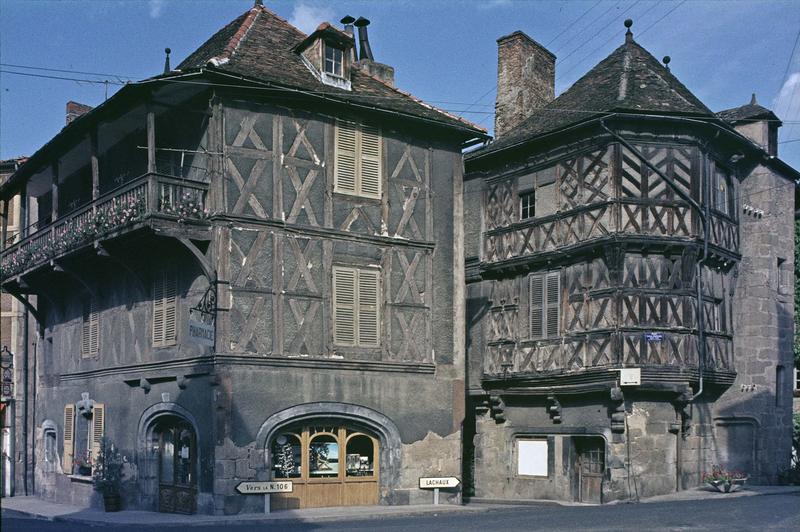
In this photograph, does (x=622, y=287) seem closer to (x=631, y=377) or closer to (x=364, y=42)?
(x=631, y=377)

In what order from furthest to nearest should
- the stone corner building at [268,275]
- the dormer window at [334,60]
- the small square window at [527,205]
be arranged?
the small square window at [527,205], the dormer window at [334,60], the stone corner building at [268,275]

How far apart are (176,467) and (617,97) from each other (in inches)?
515

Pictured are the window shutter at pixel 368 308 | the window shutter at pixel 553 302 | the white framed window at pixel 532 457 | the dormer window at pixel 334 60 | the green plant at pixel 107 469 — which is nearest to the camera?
the window shutter at pixel 368 308

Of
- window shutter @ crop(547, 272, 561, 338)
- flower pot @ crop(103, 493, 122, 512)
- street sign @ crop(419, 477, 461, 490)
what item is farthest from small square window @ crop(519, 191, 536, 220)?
flower pot @ crop(103, 493, 122, 512)

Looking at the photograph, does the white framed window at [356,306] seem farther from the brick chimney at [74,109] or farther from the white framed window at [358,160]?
the brick chimney at [74,109]

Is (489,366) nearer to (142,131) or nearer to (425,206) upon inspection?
(425,206)

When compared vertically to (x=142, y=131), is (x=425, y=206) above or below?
below

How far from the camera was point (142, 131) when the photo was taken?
67.4 feet

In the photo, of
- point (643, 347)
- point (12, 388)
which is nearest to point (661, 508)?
point (643, 347)

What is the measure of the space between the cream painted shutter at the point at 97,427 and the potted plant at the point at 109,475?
35 cm

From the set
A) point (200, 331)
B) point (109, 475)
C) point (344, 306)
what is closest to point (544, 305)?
point (344, 306)

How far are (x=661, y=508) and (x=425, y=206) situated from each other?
797 cm

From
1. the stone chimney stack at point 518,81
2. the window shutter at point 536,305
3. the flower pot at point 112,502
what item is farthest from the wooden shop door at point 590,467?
the flower pot at point 112,502

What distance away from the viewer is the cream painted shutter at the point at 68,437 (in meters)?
22.6
